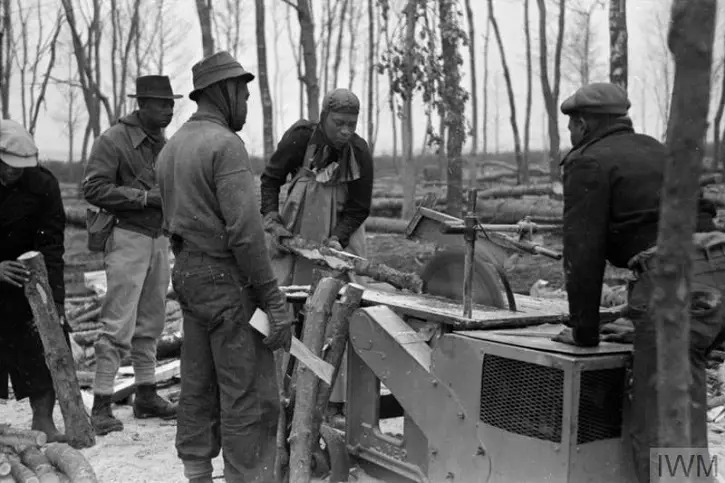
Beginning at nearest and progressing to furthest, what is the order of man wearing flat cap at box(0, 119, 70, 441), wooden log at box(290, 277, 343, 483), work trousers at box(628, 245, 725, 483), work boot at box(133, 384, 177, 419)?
work trousers at box(628, 245, 725, 483) < wooden log at box(290, 277, 343, 483) < man wearing flat cap at box(0, 119, 70, 441) < work boot at box(133, 384, 177, 419)

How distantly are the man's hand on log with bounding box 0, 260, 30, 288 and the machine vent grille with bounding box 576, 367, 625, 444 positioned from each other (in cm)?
342

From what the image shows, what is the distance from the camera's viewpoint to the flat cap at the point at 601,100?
3.87m

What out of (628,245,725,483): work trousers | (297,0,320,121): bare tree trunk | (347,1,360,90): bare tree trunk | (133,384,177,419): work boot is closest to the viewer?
(628,245,725,483): work trousers

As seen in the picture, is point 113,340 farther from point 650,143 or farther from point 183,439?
point 650,143

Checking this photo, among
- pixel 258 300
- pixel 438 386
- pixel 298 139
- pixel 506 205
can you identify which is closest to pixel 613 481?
pixel 438 386

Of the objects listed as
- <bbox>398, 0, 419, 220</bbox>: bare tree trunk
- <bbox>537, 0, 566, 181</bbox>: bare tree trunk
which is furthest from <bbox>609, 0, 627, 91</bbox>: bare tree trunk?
<bbox>537, 0, 566, 181</bbox>: bare tree trunk

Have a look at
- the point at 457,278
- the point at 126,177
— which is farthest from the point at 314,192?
the point at 457,278

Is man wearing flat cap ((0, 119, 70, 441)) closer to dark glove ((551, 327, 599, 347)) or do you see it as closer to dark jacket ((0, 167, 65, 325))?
dark jacket ((0, 167, 65, 325))

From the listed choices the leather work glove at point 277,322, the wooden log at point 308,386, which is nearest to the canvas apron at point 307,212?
the wooden log at point 308,386

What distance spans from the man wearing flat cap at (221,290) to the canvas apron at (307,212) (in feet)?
5.17

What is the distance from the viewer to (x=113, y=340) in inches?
220

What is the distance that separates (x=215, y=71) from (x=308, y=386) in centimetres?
170

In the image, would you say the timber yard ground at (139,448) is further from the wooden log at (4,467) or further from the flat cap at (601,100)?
the flat cap at (601,100)

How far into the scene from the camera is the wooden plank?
6.23 meters
